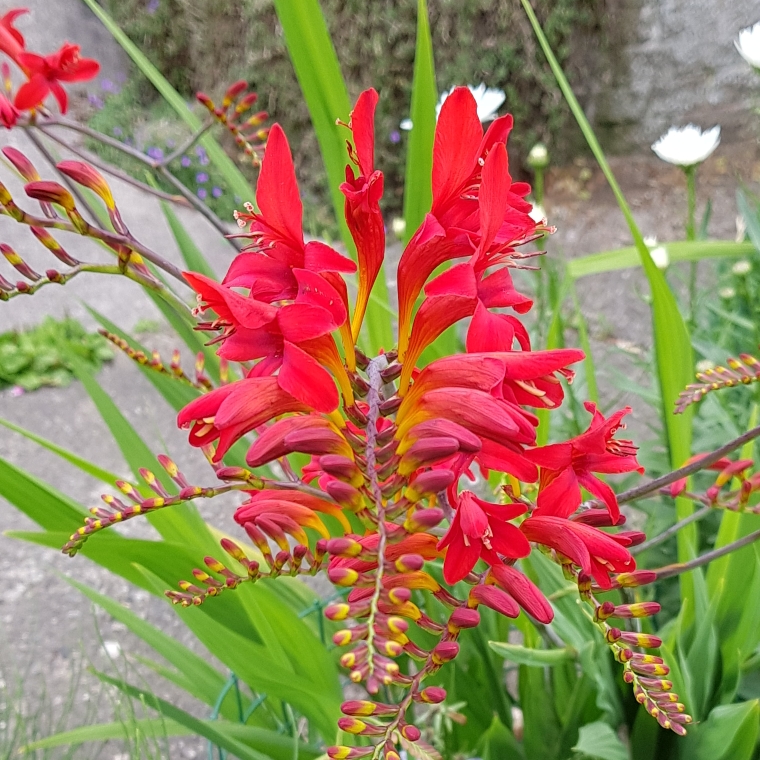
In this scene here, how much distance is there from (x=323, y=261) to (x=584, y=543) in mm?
192

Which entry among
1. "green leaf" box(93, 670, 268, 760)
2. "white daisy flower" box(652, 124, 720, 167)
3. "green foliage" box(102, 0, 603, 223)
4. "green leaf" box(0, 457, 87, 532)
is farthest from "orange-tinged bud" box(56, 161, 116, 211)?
"green foliage" box(102, 0, 603, 223)

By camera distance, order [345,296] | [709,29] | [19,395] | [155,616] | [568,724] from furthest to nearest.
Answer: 1. [709,29]
2. [19,395]
3. [155,616]
4. [568,724]
5. [345,296]

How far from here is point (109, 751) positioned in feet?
3.50

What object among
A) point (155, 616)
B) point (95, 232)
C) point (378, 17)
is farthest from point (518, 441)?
point (378, 17)

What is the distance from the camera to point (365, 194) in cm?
34

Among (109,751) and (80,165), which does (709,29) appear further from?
(109,751)

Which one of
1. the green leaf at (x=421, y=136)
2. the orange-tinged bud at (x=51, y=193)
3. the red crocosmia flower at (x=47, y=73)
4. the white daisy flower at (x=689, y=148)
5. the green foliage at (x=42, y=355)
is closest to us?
the orange-tinged bud at (x=51, y=193)

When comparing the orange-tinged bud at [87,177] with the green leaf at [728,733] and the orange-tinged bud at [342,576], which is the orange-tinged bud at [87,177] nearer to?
the orange-tinged bud at [342,576]

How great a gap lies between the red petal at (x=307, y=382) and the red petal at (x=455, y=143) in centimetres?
13

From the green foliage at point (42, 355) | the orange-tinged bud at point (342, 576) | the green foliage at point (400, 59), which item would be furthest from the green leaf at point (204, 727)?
the green foliage at point (400, 59)

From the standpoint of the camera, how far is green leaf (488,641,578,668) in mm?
440

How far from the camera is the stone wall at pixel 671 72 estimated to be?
2.42m

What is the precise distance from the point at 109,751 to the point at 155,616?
1.00ft

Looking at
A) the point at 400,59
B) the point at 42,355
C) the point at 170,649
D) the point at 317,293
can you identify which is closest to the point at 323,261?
the point at 317,293
